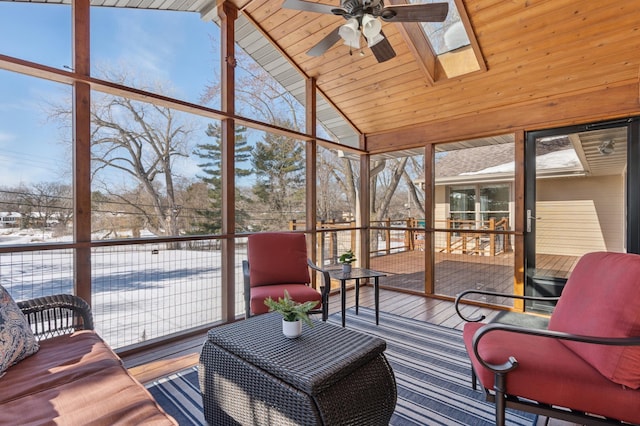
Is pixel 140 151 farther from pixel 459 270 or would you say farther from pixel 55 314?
pixel 459 270

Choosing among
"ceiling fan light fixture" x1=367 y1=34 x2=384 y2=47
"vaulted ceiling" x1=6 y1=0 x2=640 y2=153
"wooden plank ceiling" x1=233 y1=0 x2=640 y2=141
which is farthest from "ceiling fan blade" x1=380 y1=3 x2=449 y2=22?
"wooden plank ceiling" x1=233 y1=0 x2=640 y2=141

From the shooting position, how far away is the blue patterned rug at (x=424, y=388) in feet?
6.45

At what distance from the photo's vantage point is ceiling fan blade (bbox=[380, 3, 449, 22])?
7.17 feet

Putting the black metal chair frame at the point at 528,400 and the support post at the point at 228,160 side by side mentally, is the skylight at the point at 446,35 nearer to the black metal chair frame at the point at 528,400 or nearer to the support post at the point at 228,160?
the support post at the point at 228,160

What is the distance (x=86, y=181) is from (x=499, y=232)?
14.5ft

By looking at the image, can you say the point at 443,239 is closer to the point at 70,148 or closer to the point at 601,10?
the point at 601,10

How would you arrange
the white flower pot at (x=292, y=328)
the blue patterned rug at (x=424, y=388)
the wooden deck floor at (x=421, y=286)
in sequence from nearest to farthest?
the white flower pot at (x=292, y=328)
the blue patterned rug at (x=424, y=388)
the wooden deck floor at (x=421, y=286)

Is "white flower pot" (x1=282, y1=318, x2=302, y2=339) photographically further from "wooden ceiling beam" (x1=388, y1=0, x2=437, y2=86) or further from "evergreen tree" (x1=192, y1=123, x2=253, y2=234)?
"wooden ceiling beam" (x1=388, y1=0, x2=437, y2=86)

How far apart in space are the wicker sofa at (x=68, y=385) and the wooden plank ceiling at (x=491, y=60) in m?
3.37

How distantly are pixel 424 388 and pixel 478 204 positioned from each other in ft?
9.36

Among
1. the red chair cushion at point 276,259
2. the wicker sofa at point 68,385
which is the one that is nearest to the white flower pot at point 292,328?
the wicker sofa at point 68,385

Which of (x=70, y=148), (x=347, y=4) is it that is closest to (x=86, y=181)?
(x=70, y=148)

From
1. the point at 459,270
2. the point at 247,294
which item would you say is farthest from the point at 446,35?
the point at 247,294

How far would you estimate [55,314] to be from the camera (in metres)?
2.04
